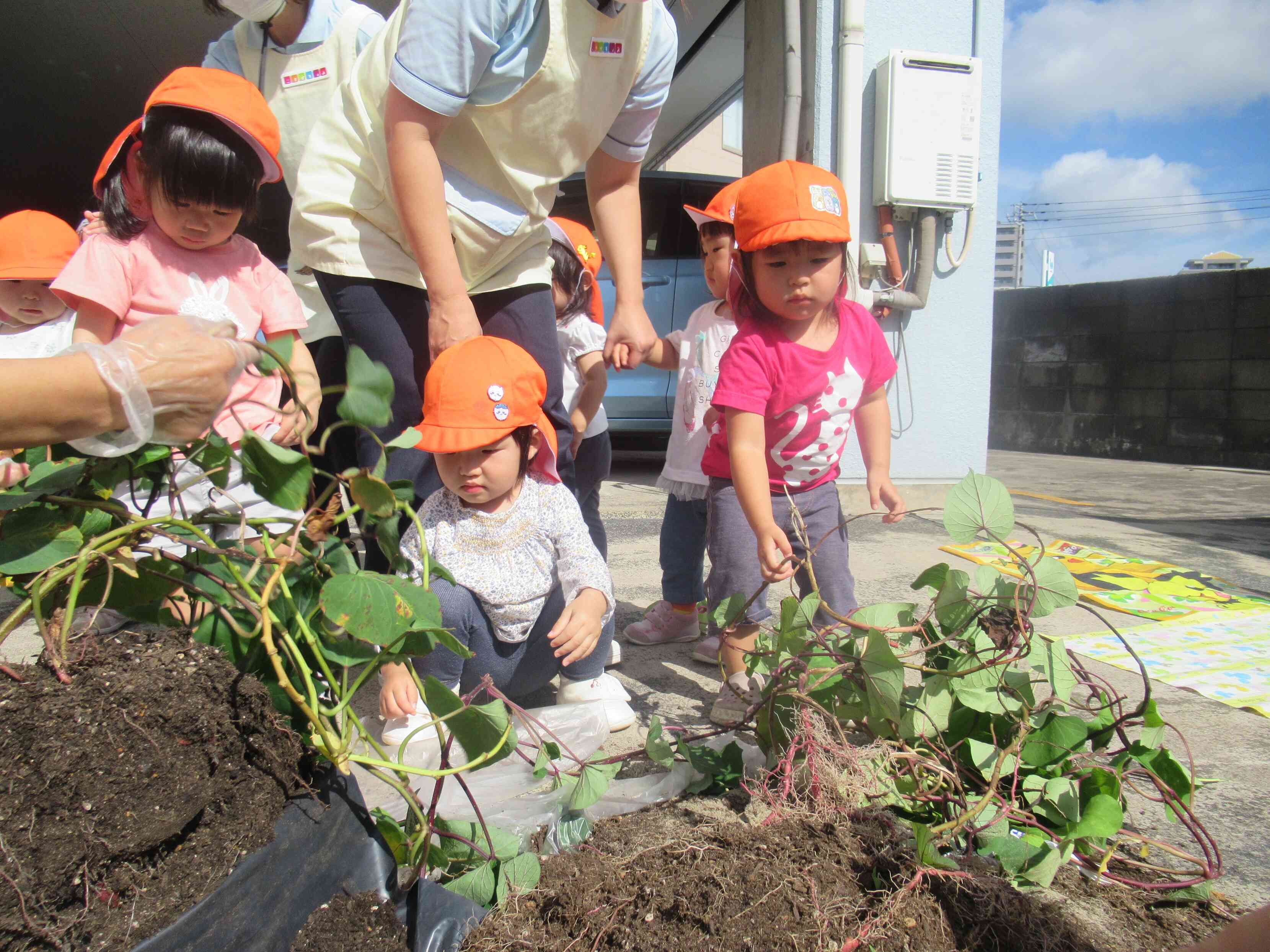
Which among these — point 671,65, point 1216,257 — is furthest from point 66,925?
point 1216,257

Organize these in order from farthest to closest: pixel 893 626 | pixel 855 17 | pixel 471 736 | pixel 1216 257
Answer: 1. pixel 1216 257
2. pixel 855 17
3. pixel 893 626
4. pixel 471 736

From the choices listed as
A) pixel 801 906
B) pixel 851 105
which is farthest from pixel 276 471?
pixel 851 105

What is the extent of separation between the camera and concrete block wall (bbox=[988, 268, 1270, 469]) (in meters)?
8.44

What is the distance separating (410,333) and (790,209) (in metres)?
0.91

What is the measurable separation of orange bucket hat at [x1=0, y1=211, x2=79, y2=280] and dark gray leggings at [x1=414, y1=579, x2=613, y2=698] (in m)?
1.90

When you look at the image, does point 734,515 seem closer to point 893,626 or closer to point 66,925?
point 893,626

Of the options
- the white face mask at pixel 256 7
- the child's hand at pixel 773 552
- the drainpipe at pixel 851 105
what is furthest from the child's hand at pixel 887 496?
the drainpipe at pixel 851 105

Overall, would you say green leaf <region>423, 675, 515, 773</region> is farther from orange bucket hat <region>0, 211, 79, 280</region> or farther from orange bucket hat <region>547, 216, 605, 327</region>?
orange bucket hat <region>0, 211, 79, 280</region>

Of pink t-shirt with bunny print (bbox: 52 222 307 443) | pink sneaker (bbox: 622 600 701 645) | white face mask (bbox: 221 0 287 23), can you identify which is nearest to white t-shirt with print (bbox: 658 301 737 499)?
pink sneaker (bbox: 622 600 701 645)

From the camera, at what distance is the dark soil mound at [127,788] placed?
641 millimetres

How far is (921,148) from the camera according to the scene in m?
4.16

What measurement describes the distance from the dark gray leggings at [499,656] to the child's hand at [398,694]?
41mm

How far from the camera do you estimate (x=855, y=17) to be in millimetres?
4027

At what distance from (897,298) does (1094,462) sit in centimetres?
619
